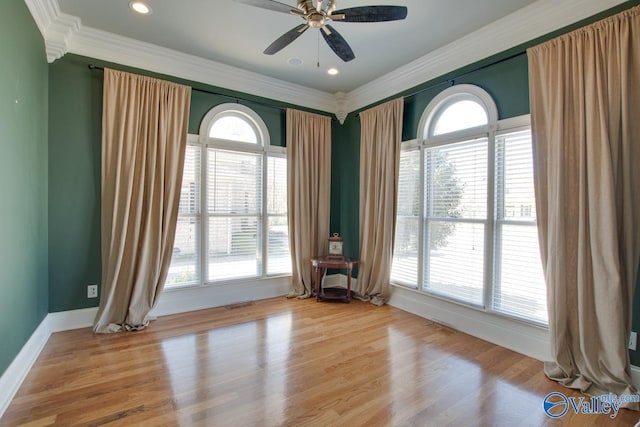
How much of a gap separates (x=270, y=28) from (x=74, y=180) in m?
2.58

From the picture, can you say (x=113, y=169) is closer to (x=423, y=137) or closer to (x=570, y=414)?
(x=423, y=137)

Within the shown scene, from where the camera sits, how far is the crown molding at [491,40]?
2543 millimetres

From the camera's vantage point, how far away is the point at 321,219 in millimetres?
4730

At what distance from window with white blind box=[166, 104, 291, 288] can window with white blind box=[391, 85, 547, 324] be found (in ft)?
5.81

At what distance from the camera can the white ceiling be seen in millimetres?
2734

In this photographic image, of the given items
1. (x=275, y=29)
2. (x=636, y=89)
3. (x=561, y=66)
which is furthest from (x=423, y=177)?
(x=275, y=29)

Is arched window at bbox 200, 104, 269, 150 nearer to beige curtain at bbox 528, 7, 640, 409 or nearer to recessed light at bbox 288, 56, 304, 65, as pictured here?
recessed light at bbox 288, 56, 304, 65

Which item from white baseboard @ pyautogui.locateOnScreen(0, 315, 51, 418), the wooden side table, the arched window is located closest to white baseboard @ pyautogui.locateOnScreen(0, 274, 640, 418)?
white baseboard @ pyautogui.locateOnScreen(0, 315, 51, 418)

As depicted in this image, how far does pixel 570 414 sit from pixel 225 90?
463cm

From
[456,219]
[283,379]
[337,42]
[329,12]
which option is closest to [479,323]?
[456,219]

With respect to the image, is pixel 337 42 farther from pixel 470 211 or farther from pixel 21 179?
pixel 21 179

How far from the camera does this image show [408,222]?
158 inches

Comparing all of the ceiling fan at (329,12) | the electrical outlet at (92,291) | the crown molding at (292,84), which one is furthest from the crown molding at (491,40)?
the electrical outlet at (92,291)

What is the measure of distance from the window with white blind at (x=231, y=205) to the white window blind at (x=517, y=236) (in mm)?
2768
